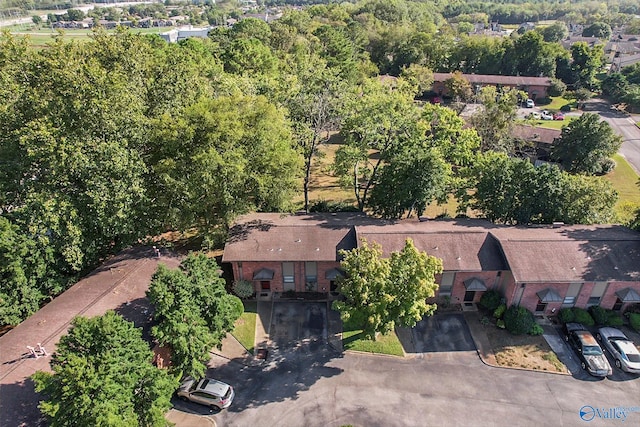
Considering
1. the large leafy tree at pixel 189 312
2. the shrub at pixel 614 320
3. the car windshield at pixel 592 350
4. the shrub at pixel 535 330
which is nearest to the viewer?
the large leafy tree at pixel 189 312

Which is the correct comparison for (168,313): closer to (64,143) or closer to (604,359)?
(64,143)

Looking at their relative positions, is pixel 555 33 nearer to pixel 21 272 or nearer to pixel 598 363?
pixel 598 363

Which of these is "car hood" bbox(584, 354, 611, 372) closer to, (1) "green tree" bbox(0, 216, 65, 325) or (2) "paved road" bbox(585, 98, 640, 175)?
(1) "green tree" bbox(0, 216, 65, 325)

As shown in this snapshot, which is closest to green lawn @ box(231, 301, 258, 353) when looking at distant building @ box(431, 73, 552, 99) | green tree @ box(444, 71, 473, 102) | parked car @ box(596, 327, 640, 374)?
parked car @ box(596, 327, 640, 374)

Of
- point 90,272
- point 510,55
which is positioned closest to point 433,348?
point 90,272

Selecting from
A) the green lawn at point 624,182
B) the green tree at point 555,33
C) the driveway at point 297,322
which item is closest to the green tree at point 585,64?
the green lawn at point 624,182

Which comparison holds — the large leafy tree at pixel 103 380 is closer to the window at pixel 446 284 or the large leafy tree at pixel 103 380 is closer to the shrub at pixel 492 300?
the window at pixel 446 284
